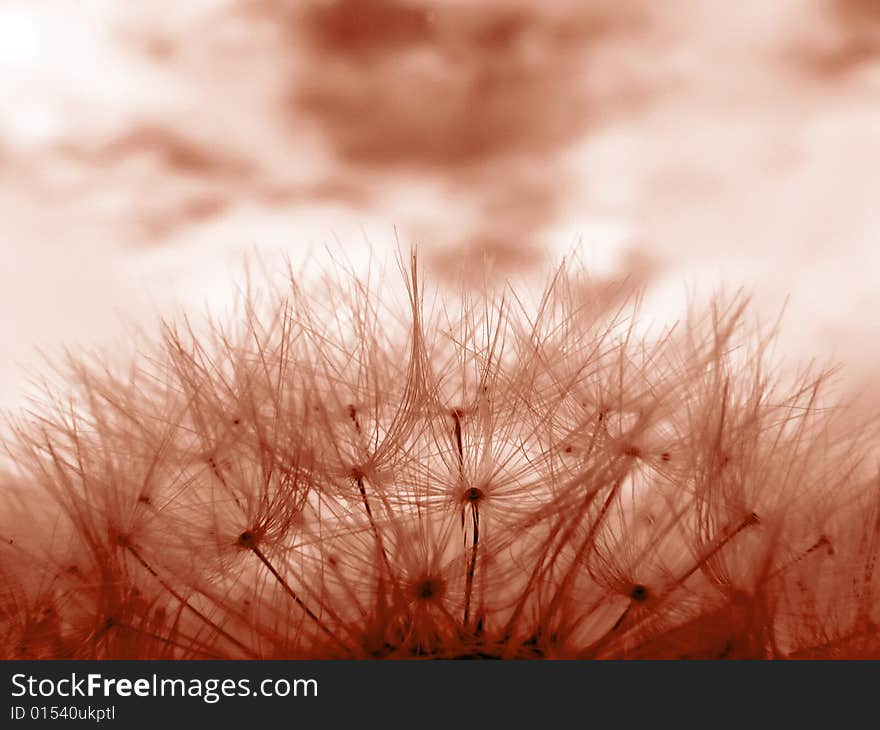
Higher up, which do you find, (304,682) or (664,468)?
(664,468)

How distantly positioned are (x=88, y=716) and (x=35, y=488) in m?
1.90

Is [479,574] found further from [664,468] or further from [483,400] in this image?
[664,468]

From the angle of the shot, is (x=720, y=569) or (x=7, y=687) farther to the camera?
(x=720, y=569)

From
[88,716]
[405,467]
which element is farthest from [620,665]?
[88,716]

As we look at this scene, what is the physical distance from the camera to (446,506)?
11.6 ft

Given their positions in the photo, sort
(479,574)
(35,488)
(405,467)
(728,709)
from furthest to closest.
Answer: (35,488) → (405,467) → (479,574) → (728,709)

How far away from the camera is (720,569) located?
3.60 metres

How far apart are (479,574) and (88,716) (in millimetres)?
1431

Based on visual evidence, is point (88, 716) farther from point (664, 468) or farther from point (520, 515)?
point (664, 468)

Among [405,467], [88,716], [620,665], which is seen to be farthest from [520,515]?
[88,716]

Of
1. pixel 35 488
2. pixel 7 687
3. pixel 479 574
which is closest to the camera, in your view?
pixel 7 687

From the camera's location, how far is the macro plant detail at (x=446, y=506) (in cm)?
347

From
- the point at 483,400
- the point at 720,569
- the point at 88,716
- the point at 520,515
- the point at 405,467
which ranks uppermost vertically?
the point at 483,400

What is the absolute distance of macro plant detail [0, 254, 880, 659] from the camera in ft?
11.4
